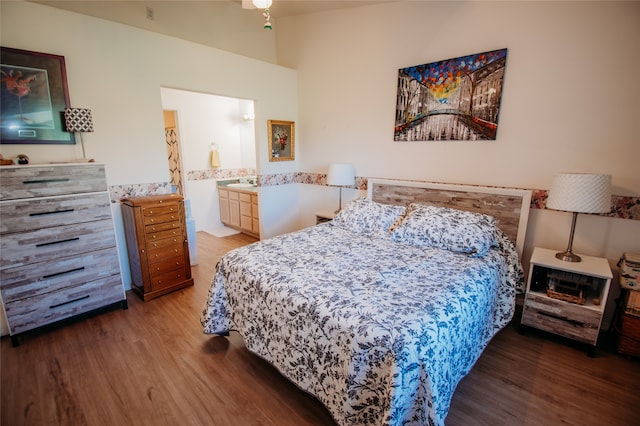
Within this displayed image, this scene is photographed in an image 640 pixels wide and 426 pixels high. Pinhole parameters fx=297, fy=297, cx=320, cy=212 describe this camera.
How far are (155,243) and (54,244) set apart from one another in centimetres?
73

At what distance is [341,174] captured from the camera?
→ 354 centimetres

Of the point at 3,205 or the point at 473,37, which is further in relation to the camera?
the point at 473,37

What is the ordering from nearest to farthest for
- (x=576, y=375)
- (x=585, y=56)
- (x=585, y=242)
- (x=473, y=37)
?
(x=576, y=375) → (x=585, y=56) → (x=585, y=242) → (x=473, y=37)

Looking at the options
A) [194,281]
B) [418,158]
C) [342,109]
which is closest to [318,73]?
[342,109]

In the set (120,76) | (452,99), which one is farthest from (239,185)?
(452,99)

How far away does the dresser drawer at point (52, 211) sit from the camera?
83.0 inches

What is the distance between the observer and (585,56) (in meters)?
2.23

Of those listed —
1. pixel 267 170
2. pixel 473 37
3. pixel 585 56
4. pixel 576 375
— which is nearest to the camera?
pixel 576 375

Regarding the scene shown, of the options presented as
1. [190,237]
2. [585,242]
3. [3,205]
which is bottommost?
[190,237]

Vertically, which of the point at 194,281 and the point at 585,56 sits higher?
the point at 585,56

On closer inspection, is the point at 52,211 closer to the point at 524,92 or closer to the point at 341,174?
the point at 341,174

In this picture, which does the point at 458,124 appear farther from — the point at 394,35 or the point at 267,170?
the point at 267,170

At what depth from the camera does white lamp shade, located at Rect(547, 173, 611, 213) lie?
2.04 meters

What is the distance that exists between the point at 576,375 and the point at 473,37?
2771mm
